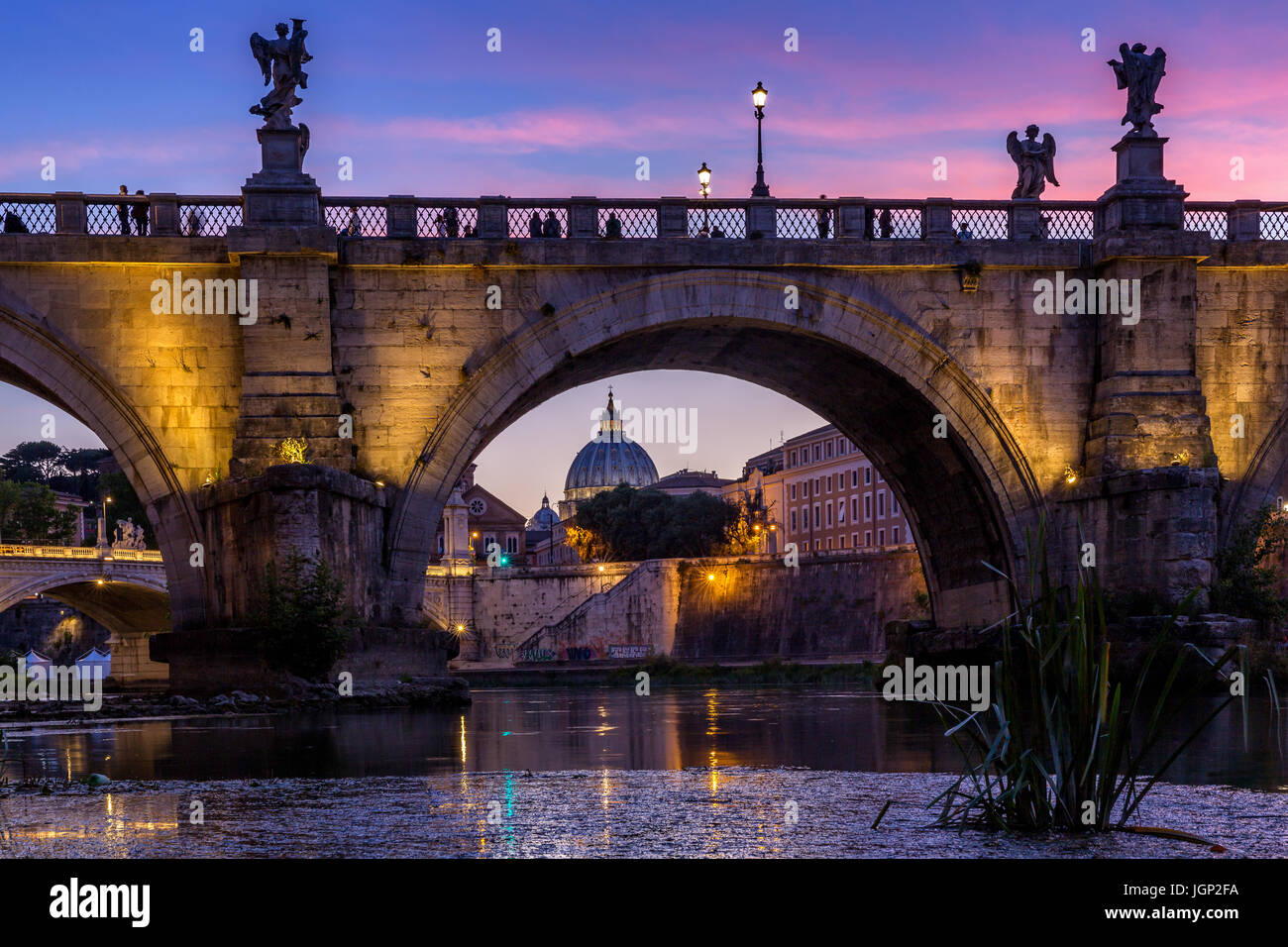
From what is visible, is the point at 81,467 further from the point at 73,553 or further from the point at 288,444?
the point at 288,444

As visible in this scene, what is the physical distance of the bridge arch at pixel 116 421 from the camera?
25781 millimetres

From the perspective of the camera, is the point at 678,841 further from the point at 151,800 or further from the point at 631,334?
the point at 631,334

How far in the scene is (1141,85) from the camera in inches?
1089

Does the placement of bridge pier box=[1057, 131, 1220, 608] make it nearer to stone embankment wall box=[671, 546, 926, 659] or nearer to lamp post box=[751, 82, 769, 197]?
lamp post box=[751, 82, 769, 197]

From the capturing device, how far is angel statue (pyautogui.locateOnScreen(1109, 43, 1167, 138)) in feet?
90.6

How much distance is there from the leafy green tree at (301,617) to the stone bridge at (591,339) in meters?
0.82

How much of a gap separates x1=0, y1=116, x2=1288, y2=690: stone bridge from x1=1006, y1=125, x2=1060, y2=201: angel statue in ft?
3.33

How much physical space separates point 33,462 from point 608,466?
61.3m

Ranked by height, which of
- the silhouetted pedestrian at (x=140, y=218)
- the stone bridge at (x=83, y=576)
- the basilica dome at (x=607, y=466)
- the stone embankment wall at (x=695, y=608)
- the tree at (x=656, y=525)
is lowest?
the stone embankment wall at (x=695, y=608)

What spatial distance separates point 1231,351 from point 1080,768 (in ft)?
75.2

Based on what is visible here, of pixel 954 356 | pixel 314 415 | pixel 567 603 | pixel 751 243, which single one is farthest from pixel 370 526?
pixel 567 603

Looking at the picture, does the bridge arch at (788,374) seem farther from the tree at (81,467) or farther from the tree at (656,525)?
the tree at (81,467)

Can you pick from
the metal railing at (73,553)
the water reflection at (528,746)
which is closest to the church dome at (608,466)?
the metal railing at (73,553)

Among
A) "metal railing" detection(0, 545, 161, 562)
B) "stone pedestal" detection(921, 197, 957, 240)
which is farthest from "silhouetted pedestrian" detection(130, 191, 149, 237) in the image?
"metal railing" detection(0, 545, 161, 562)
